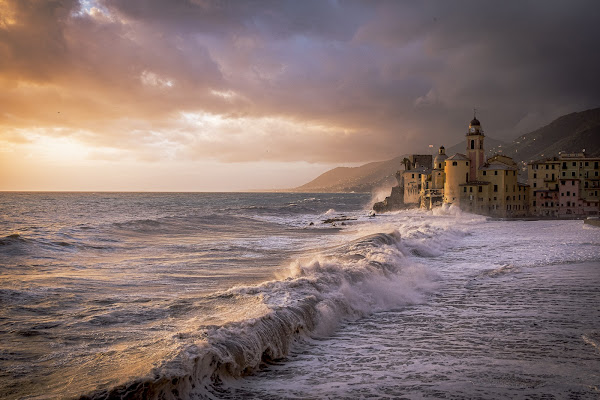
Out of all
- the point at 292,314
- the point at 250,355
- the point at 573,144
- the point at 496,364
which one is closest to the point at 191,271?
the point at 292,314

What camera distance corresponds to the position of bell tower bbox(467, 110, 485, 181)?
6316cm

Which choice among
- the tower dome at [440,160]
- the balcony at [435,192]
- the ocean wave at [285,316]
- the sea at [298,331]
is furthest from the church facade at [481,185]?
the ocean wave at [285,316]

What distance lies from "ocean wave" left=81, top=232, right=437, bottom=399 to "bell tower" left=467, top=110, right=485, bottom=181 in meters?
52.4

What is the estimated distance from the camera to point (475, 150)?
63688 millimetres

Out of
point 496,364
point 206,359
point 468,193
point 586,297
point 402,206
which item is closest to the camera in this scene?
point 206,359

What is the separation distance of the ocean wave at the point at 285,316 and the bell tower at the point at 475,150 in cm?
5240

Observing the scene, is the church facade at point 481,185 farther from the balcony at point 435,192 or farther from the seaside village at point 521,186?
the balcony at point 435,192

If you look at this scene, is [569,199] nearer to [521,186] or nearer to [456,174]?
[521,186]

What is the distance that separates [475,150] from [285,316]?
62633 mm

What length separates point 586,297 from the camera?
1038cm

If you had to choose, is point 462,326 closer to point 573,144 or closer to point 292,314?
point 292,314

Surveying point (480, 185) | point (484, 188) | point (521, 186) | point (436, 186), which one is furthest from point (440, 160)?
point (521, 186)

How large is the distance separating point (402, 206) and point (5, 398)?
77.1 meters

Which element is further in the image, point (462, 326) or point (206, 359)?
point (462, 326)
